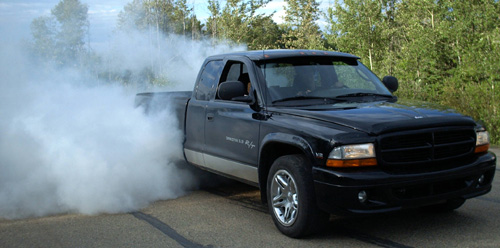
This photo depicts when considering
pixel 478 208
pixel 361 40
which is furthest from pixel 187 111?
pixel 361 40

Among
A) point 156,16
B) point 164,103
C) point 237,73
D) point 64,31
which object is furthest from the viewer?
point 156,16

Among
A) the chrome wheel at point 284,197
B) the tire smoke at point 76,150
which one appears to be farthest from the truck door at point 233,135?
the tire smoke at point 76,150

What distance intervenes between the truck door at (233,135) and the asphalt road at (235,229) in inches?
21.3

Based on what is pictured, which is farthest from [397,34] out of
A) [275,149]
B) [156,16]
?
[275,149]

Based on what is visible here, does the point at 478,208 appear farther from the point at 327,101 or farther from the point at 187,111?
the point at 187,111

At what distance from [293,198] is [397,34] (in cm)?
2034

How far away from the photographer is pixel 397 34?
76.4 ft

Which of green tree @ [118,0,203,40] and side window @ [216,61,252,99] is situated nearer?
side window @ [216,61,252,99]

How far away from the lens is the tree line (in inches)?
435

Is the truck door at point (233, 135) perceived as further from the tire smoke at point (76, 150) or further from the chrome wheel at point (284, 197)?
the tire smoke at point (76, 150)

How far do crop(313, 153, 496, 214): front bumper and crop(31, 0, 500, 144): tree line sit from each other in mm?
6983

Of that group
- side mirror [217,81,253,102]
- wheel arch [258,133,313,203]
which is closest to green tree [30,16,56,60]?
side mirror [217,81,253,102]

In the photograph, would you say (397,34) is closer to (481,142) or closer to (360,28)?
(360,28)

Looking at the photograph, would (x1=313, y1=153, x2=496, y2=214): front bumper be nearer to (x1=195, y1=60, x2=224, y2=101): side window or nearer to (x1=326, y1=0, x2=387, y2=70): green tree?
(x1=195, y1=60, x2=224, y2=101): side window
